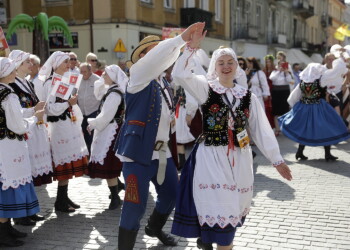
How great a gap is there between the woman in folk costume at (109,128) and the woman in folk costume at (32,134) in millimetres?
552

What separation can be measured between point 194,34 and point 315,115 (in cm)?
Result: 519

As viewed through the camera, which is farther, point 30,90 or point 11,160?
point 30,90

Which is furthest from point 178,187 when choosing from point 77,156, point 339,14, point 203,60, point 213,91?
point 339,14

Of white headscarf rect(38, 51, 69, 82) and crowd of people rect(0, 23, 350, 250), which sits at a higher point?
white headscarf rect(38, 51, 69, 82)

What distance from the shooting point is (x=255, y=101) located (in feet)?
12.1

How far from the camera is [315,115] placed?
314 inches

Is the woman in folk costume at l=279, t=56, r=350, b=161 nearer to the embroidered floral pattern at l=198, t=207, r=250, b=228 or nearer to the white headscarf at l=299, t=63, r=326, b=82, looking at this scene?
the white headscarf at l=299, t=63, r=326, b=82

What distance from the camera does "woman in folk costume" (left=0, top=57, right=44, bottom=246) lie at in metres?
4.22

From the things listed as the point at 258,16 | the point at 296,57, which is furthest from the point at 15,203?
the point at 296,57

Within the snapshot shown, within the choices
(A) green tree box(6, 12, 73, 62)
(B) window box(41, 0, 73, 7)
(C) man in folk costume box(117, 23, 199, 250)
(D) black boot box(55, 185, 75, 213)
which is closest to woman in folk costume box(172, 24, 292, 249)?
(C) man in folk costume box(117, 23, 199, 250)

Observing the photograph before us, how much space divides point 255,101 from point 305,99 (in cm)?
470

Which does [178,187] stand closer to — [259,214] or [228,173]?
[228,173]

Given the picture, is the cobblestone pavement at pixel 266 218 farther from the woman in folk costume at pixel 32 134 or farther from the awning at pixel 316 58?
the awning at pixel 316 58

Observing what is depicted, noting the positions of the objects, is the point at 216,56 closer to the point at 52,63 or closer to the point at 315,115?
the point at 52,63
